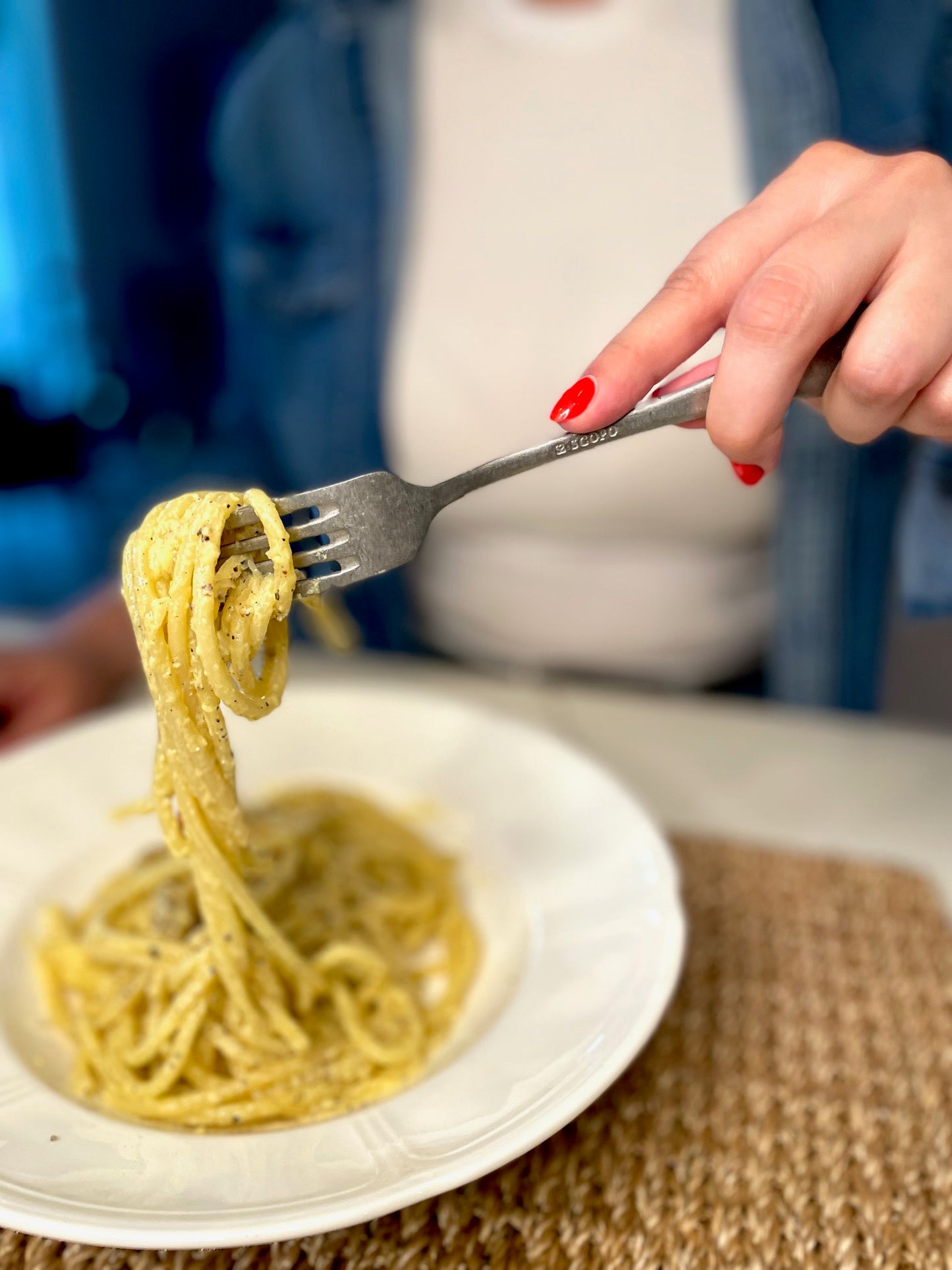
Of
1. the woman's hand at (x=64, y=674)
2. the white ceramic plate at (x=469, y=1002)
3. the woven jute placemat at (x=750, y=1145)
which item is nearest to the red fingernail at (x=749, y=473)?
the white ceramic plate at (x=469, y=1002)

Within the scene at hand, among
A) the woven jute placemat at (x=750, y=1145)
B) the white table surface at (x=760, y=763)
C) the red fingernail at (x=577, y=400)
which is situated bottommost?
the white table surface at (x=760, y=763)

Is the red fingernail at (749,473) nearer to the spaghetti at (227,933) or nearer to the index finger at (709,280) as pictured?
the index finger at (709,280)

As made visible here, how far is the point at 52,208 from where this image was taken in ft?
7.52

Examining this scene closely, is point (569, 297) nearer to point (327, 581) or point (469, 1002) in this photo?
point (327, 581)

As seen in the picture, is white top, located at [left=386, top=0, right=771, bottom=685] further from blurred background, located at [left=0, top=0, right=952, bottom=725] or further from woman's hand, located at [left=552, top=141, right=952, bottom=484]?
woman's hand, located at [left=552, top=141, right=952, bottom=484]

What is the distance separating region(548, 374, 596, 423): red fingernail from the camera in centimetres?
72

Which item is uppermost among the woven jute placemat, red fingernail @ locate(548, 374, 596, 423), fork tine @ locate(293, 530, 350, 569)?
red fingernail @ locate(548, 374, 596, 423)

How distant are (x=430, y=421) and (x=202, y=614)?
921 mm

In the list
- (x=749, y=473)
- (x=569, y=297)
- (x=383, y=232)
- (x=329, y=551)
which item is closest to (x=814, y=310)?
(x=749, y=473)

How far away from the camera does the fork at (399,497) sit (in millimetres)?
716

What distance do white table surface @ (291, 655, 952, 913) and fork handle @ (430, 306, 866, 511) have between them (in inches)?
24.6

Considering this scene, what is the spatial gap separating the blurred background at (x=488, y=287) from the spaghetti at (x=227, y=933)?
72 cm

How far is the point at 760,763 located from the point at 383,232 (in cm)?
108

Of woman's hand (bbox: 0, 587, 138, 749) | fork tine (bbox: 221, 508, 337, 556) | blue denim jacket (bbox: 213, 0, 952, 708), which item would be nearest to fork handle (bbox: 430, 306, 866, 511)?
fork tine (bbox: 221, 508, 337, 556)
